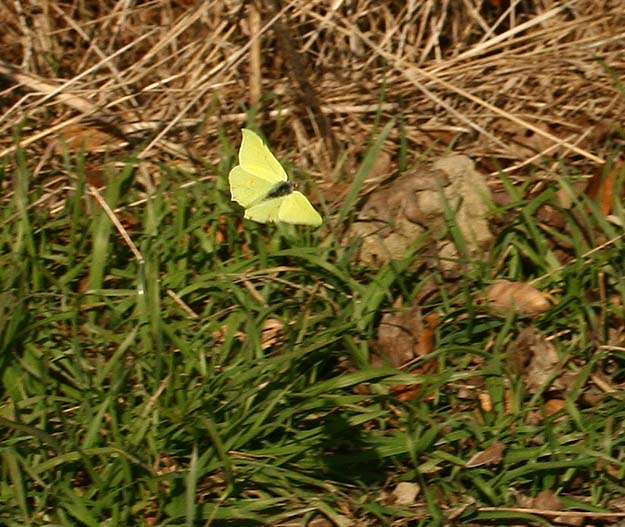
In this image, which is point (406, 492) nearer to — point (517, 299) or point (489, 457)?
point (489, 457)

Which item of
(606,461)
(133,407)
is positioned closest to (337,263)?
(133,407)

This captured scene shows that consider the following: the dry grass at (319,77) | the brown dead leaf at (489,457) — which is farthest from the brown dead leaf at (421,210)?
the brown dead leaf at (489,457)

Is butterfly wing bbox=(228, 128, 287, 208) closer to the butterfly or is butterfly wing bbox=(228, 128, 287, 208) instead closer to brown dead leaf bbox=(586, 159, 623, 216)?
the butterfly

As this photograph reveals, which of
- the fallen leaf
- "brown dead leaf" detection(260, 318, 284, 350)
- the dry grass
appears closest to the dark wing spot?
"brown dead leaf" detection(260, 318, 284, 350)

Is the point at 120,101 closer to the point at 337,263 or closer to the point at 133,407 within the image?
the point at 337,263

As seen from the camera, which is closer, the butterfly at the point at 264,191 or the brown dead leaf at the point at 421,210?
the butterfly at the point at 264,191

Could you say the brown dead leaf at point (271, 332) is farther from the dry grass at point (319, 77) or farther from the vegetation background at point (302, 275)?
the dry grass at point (319, 77)
